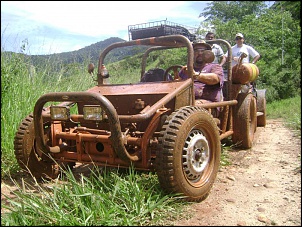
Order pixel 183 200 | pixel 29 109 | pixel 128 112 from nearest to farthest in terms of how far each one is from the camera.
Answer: pixel 183 200
pixel 128 112
pixel 29 109

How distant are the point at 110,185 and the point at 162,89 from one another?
122 centimetres

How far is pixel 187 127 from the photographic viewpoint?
290 centimetres

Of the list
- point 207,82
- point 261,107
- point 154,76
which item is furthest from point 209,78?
point 261,107

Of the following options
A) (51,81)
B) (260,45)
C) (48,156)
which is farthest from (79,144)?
(260,45)

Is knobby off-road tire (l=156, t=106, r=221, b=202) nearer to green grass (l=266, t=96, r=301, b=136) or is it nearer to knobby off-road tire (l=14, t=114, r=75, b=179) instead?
knobby off-road tire (l=14, t=114, r=75, b=179)

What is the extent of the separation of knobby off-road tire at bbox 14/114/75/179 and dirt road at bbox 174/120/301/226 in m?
1.65

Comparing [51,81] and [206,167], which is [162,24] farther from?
[206,167]

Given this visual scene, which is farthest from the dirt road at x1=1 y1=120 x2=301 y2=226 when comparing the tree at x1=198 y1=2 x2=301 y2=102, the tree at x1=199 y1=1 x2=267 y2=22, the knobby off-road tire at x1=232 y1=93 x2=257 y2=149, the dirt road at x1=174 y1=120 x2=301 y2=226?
the tree at x1=199 y1=1 x2=267 y2=22

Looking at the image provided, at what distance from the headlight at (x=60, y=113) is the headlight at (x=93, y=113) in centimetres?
23

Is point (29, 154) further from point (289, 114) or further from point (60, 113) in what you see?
point (289, 114)

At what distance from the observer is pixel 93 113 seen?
9.39ft

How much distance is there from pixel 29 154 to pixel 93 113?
1.05 meters

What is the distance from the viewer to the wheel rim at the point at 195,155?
9.76 feet

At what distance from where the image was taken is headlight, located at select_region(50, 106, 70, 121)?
9.91ft
